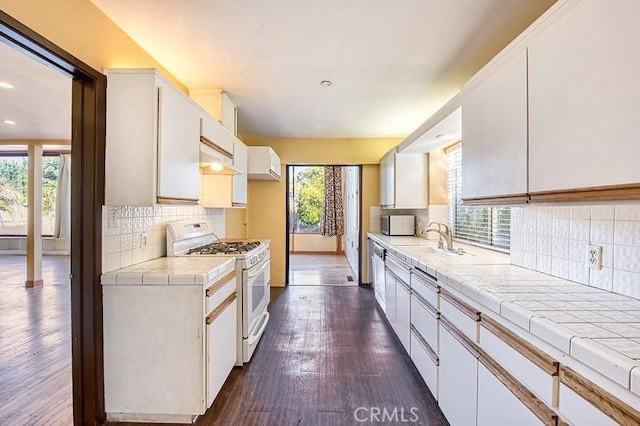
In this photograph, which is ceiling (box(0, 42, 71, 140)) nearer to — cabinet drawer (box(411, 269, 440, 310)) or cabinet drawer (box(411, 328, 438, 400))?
cabinet drawer (box(411, 269, 440, 310))

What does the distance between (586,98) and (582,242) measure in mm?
803

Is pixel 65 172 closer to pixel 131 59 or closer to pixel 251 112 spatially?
pixel 251 112

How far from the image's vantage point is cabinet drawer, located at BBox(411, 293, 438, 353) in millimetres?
2041

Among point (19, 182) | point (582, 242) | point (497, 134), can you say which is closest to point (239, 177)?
point (497, 134)

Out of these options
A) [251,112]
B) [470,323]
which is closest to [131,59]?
[251,112]

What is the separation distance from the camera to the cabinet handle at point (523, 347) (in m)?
1.02

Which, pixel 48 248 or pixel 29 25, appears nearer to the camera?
pixel 29 25

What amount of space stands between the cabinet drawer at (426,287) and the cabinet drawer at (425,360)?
1.03ft

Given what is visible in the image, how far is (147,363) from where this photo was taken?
1.88 meters

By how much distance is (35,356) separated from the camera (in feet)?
9.14

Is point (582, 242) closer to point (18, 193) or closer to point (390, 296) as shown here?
point (390, 296)

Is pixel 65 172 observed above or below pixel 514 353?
above

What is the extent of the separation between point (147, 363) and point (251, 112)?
2941 mm

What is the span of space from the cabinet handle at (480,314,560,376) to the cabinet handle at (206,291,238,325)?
58.5 inches
